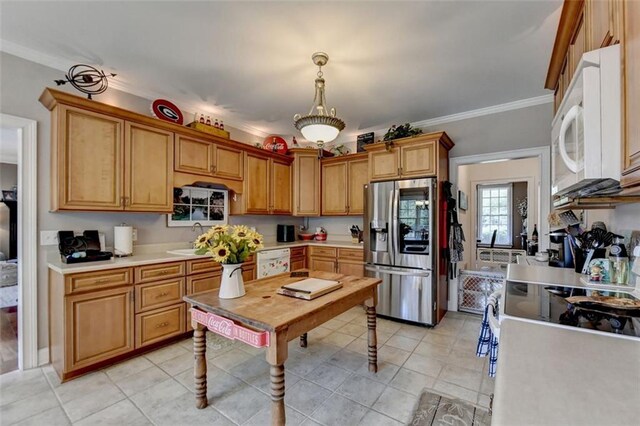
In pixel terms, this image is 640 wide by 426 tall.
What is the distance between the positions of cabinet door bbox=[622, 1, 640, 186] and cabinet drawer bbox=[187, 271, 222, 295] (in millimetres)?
3121

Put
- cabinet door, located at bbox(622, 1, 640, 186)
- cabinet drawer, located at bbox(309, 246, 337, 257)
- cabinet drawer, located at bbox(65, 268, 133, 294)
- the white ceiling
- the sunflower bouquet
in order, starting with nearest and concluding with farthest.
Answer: cabinet door, located at bbox(622, 1, 640, 186) → the sunflower bouquet → the white ceiling → cabinet drawer, located at bbox(65, 268, 133, 294) → cabinet drawer, located at bbox(309, 246, 337, 257)

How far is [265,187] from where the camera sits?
404cm

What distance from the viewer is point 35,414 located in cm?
184

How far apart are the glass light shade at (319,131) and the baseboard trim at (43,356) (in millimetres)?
2921

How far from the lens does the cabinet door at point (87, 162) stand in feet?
7.66

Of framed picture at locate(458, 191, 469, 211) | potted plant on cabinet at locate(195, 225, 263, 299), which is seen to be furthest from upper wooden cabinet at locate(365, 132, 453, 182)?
potted plant on cabinet at locate(195, 225, 263, 299)

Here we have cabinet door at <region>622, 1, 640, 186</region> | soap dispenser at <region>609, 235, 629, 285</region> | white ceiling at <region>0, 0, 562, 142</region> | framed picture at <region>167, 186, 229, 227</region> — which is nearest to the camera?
cabinet door at <region>622, 1, 640, 186</region>

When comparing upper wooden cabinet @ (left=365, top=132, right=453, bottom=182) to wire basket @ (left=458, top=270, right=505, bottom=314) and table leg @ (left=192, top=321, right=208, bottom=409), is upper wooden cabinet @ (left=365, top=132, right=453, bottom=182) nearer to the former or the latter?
wire basket @ (left=458, top=270, right=505, bottom=314)

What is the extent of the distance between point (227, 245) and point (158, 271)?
4.33 ft

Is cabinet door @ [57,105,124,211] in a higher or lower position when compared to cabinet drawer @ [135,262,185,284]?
higher

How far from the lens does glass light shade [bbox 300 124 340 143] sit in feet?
7.59

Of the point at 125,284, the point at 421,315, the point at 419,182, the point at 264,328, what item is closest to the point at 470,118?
the point at 419,182

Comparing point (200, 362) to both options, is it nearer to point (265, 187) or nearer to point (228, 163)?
point (228, 163)

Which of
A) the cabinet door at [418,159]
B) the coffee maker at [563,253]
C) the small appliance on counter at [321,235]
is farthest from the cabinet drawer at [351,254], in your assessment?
the coffee maker at [563,253]
